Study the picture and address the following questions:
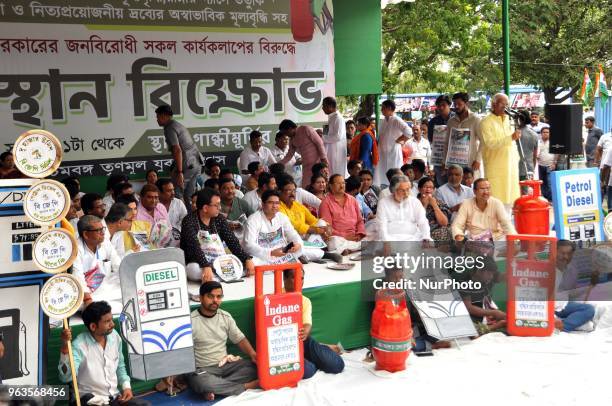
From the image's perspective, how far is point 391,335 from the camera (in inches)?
184

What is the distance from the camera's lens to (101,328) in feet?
13.3

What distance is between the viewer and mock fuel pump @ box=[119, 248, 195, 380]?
421 centimetres

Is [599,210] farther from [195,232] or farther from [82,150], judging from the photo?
[82,150]

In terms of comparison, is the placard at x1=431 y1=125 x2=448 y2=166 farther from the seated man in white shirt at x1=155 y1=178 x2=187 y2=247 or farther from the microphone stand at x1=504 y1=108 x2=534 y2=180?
the seated man in white shirt at x1=155 y1=178 x2=187 y2=247

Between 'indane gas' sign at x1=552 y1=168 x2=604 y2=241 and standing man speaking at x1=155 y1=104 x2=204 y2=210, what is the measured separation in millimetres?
3356

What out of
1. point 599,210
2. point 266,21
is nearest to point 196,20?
point 266,21

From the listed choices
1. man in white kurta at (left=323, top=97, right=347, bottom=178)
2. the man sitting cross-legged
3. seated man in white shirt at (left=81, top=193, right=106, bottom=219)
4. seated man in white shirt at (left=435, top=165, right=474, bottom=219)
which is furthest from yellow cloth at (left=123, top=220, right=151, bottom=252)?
man in white kurta at (left=323, top=97, right=347, bottom=178)

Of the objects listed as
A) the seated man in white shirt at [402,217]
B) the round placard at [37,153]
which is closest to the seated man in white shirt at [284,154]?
the seated man in white shirt at [402,217]

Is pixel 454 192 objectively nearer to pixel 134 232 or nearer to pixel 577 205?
pixel 577 205

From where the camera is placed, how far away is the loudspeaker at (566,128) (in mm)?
7305

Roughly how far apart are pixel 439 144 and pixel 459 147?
1.08 feet

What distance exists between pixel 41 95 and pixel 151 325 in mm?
→ 4403

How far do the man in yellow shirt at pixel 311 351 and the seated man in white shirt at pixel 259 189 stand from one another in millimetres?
1638

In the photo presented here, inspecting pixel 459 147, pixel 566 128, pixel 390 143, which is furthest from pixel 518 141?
pixel 390 143
